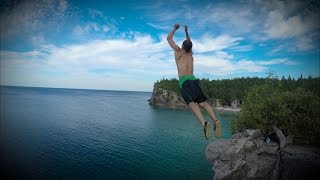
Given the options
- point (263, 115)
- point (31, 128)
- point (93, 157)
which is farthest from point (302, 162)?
point (31, 128)

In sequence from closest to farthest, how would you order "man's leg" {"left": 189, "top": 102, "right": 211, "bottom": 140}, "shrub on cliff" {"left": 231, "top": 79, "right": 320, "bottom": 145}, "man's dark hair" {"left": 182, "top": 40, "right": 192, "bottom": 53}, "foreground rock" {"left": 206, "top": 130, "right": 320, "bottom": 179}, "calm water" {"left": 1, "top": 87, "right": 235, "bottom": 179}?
"man's dark hair" {"left": 182, "top": 40, "right": 192, "bottom": 53}, "man's leg" {"left": 189, "top": 102, "right": 211, "bottom": 140}, "foreground rock" {"left": 206, "top": 130, "right": 320, "bottom": 179}, "shrub on cliff" {"left": 231, "top": 79, "right": 320, "bottom": 145}, "calm water" {"left": 1, "top": 87, "right": 235, "bottom": 179}

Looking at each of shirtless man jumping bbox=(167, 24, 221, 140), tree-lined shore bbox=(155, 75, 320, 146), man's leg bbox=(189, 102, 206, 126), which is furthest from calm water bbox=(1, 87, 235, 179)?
shirtless man jumping bbox=(167, 24, 221, 140)

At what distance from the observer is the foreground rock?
17375 millimetres

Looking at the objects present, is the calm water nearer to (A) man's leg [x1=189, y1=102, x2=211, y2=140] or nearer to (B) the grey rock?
(B) the grey rock

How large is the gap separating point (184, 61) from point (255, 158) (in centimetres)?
1746

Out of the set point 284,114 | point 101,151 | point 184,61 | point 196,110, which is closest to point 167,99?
point 101,151

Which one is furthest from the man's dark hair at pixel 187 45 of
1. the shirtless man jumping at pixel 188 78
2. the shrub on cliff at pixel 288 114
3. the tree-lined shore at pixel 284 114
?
the shrub on cliff at pixel 288 114

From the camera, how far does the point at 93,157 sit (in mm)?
29391

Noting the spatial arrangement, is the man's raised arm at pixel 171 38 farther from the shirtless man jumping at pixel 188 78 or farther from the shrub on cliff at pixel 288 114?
the shrub on cliff at pixel 288 114

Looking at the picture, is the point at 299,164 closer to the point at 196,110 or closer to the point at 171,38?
the point at 196,110

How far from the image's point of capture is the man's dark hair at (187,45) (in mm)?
5527

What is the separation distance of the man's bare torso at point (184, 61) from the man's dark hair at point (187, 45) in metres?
0.09

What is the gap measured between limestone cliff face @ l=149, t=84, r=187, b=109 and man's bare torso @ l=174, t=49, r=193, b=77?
292 feet

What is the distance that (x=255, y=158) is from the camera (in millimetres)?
20125
